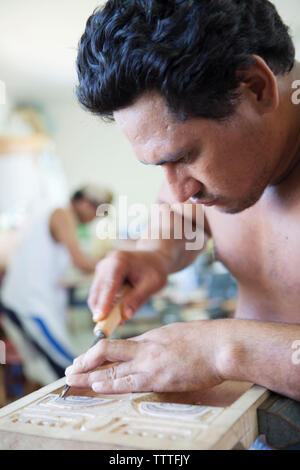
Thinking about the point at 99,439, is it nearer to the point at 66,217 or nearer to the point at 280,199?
the point at 280,199

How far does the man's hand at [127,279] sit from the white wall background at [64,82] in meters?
2.99

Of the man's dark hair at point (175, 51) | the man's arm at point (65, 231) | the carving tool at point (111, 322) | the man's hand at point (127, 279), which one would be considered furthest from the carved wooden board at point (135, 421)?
the man's arm at point (65, 231)

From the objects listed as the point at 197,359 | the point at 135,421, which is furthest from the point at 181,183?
the point at 135,421

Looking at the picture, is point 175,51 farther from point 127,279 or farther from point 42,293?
point 42,293

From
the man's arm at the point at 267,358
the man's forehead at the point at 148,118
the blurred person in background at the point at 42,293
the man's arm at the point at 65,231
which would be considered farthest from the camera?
the man's arm at the point at 65,231

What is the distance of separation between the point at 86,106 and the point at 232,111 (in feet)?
0.98

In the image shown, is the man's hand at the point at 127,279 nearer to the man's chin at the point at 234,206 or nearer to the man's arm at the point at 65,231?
the man's chin at the point at 234,206

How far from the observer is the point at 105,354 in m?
0.88

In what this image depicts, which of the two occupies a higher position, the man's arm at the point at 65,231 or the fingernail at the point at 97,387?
the man's arm at the point at 65,231

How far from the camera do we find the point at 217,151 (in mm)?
945

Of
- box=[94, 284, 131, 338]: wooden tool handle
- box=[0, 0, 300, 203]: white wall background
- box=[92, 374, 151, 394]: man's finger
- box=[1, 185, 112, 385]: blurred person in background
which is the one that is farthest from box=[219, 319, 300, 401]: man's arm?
box=[0, 0, 300, 203]: white wall background

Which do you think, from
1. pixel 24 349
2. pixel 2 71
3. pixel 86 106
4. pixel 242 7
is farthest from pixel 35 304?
pixel 2 71

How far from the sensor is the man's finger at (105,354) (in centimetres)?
88
